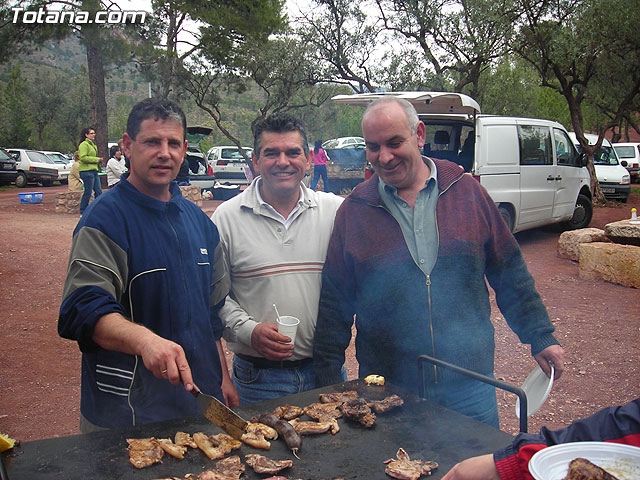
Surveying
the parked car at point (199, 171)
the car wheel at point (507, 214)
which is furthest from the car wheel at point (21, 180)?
the car wheel at point (507, 214)

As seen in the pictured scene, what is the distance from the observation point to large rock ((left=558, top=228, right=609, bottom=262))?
8922 mm

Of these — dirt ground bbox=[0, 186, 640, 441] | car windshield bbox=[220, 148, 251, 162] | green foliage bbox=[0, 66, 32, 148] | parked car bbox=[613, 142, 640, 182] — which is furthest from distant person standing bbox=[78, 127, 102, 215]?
green foliage bbox=[0, 66, 32, 148]

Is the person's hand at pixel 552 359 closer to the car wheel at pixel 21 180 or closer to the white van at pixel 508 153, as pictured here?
the white van at pixel 508 153

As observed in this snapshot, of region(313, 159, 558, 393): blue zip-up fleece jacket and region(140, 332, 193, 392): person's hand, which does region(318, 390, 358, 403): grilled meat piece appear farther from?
region(140, 332, 193, 392): person's hand

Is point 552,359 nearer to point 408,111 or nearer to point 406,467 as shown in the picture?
point 406,467

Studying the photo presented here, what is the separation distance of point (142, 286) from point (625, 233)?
8.05m

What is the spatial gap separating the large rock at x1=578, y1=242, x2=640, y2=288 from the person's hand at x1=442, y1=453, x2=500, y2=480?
7300 mm

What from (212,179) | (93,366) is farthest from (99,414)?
(212,179)

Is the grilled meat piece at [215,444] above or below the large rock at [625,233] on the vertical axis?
below

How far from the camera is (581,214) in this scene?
11.5 metres

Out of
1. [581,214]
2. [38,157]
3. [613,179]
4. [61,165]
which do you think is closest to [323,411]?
[581,214]

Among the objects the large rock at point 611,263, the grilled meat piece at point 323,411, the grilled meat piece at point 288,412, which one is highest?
the grilled meat piece at point 323,411

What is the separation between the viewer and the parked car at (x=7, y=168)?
23.7m

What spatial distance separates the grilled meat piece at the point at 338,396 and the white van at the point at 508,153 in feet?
21.9
